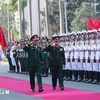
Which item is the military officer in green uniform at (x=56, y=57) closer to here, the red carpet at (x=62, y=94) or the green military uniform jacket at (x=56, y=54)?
the green military uniform jacket at (x=56, y=54)

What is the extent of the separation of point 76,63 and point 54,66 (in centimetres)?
288

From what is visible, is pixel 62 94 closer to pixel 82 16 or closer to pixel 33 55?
pixel 33 55

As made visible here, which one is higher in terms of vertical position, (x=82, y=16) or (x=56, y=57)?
(x=82, y=16)

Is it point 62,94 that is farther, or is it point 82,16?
point 82,16

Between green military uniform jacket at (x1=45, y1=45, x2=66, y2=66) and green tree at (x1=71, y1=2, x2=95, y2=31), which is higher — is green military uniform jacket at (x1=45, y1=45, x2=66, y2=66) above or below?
below

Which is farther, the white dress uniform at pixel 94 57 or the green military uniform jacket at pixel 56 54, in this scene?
the white dress uniform at pixel 94 57

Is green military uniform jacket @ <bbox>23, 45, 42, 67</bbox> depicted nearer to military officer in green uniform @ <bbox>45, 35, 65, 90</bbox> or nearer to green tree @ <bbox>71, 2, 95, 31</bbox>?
military officer in green uniform @ <bbox>45, 35, 65, 90</bbox>

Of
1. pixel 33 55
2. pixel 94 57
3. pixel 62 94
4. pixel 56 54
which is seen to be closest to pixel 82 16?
pixel 94 57

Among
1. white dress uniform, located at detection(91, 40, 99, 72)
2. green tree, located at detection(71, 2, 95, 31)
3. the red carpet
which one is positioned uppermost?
green tree, located at detection(71, 2, 95, 31)

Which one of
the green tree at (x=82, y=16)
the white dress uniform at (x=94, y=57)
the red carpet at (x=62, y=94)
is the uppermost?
the green tree at (x=82, y=16)

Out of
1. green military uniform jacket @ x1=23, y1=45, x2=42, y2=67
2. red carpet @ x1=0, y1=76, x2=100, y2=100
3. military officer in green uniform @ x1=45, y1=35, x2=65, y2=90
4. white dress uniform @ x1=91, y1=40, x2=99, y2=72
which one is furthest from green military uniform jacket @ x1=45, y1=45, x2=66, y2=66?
white dress uniform @ x1=91, y1=40, x2=99, y2=72

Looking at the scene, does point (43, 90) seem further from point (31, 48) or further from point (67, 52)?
point (67, 52)

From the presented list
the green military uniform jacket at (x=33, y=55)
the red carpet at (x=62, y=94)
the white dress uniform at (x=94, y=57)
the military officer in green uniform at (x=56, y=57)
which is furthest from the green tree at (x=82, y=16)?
the green military uniform jacket at (x=33, y=55)

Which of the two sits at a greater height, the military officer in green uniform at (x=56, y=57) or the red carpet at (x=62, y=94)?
the military officer in green uniform at (x=56, y=57)
